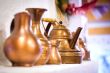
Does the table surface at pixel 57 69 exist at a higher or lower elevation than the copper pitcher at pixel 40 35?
lower

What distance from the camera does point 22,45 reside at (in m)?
0.89

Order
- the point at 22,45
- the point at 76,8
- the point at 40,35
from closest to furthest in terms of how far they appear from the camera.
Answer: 1. the point at 22,45
2. the point at 40,35
3. the point at 76,8

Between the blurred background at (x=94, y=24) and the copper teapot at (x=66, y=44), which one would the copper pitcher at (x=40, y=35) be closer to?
the copper teapot at (x=66, y=44)

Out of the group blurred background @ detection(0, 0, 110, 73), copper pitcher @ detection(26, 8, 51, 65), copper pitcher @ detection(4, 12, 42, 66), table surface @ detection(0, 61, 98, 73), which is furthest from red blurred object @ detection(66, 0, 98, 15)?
copper pitcher @ detection(4, 12, 42, 66)

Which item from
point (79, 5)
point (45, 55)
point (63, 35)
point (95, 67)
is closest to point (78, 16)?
point (79, 5)

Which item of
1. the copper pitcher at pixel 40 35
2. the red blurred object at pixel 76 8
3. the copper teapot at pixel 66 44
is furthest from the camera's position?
the red blurred object at pixel 76 8

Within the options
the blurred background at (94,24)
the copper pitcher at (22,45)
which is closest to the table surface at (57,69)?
the copper pitcher at (22,45)

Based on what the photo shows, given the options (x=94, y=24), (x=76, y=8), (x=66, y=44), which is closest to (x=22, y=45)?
(x=66, y=44)

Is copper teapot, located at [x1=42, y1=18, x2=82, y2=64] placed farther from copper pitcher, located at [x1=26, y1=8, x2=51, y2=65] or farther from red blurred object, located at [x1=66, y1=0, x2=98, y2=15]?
red blurred object, located at [x1=66, y1=0, x2=98, y2=15]

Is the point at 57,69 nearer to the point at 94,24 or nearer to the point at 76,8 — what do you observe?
the point at 76,8

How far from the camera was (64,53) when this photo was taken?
1.23m

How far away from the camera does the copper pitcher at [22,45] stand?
0.89 meters

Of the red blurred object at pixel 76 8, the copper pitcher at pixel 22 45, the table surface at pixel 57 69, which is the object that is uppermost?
the red blurred object at pixel 76 8

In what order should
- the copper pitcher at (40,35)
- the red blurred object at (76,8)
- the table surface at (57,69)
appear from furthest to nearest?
the red blurred object at (76,8), the copper pitcher at (40,35), the table surface at (57,69)
